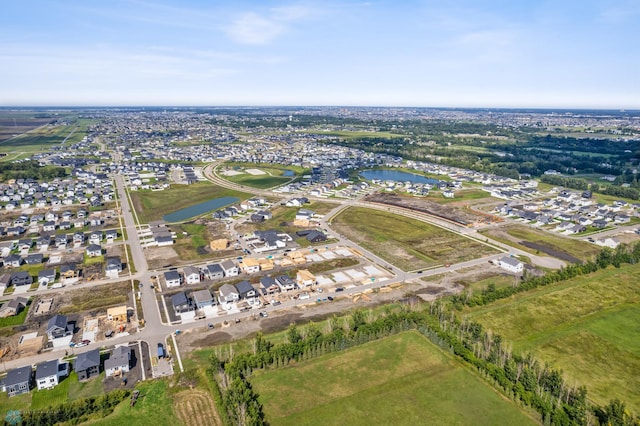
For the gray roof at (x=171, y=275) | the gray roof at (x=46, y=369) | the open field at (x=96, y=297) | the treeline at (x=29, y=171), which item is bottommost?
the open field at (x=96, y=297)

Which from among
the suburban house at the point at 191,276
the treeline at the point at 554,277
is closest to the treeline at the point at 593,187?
the treeline at the point at 554,277

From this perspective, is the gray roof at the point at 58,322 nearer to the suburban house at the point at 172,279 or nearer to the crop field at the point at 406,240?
the suburban house at the point at 172,279

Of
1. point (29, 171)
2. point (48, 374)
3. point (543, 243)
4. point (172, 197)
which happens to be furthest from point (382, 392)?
point (29, 171)

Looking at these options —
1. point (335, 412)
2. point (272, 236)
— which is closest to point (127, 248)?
point (272, 236)

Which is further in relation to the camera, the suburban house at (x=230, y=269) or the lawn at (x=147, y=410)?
the suburban house at (x=230, y=269)

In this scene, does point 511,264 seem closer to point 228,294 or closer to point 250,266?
point 250,266
